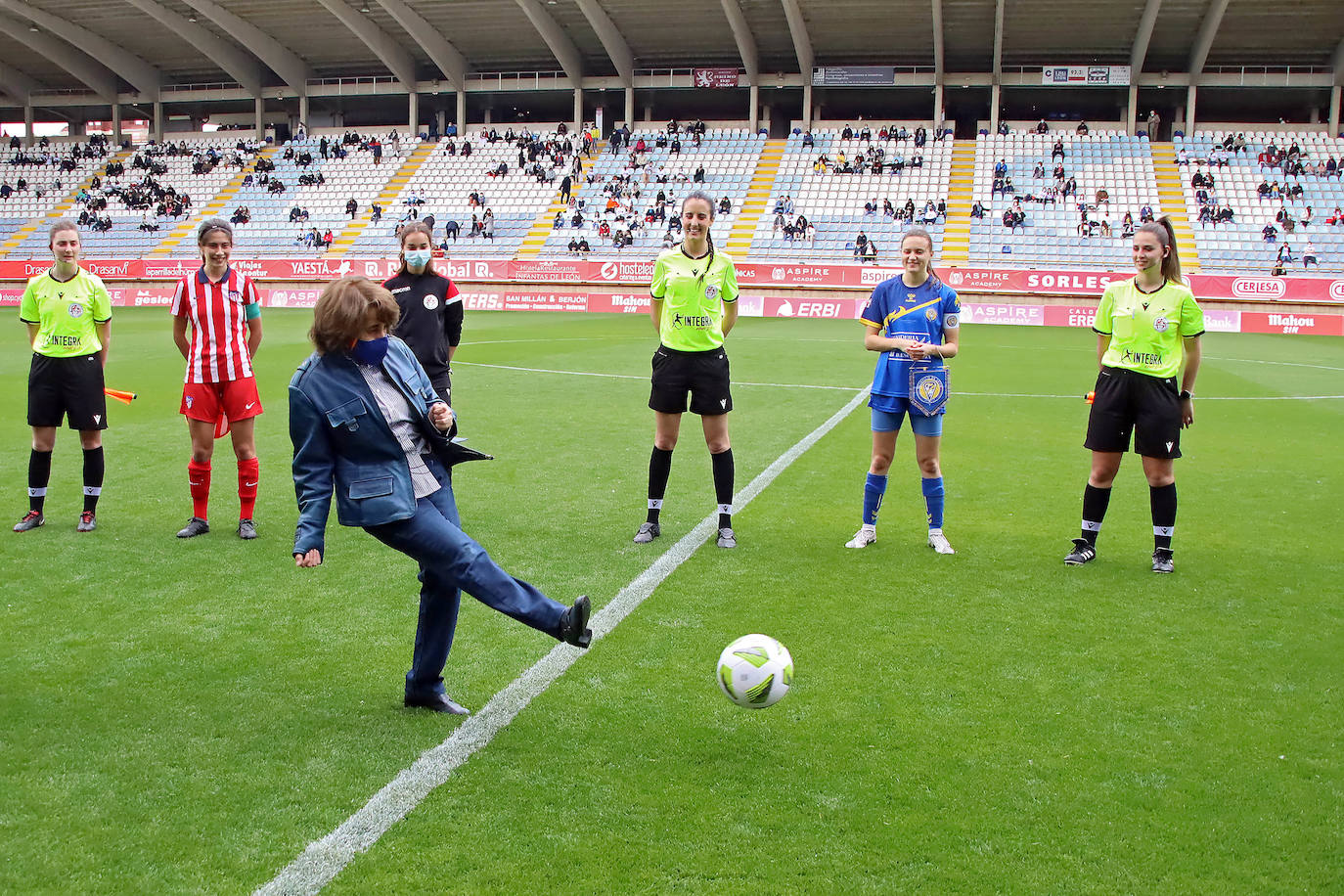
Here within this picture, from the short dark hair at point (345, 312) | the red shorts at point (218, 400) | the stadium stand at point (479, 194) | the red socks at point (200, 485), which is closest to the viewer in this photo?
the short dark hair at point (345, 312)

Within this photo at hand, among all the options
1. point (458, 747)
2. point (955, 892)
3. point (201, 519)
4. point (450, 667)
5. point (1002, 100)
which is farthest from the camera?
point (1002, 100)

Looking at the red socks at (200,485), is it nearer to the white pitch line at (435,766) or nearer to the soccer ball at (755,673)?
the white pitch line at (435,766)

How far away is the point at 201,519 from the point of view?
24.3ft

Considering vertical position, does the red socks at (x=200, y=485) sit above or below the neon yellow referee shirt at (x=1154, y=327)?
below

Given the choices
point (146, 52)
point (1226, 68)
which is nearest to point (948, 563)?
point (1226, 68)

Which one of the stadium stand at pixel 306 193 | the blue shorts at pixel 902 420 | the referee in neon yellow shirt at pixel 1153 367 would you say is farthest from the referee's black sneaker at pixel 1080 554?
the stadium stand at pixel 306 193

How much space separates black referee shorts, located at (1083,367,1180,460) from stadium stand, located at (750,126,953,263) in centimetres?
3127

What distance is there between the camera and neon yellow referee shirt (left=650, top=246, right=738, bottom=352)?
7.03 metres

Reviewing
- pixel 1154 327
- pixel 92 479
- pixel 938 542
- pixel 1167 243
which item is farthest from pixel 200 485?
pixel 1167 243

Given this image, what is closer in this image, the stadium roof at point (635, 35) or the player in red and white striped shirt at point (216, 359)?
the player in red and white striped shirt at point (216, 359)

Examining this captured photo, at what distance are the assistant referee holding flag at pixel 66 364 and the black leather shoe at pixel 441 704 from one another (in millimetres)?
4006

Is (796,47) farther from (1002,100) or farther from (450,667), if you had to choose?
(450,667)

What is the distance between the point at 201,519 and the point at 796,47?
127 feet

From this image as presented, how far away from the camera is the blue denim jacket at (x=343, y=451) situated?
3.90 m
